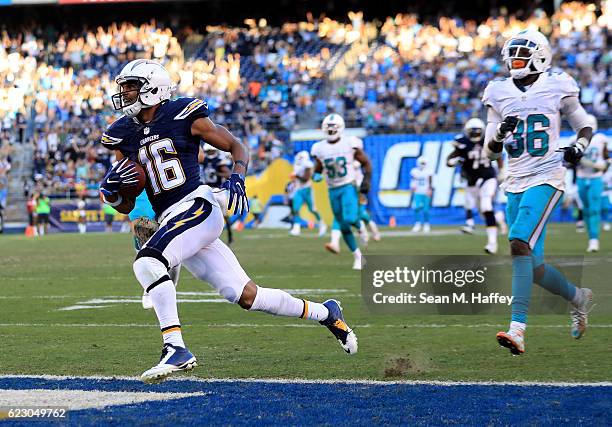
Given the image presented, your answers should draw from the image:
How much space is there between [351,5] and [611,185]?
10.8 m

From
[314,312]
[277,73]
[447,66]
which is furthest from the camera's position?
[277,73]

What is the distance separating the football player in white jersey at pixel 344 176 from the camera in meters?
12.5

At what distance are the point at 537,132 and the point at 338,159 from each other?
623 centimetres

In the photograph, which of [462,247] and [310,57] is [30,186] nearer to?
[310,57]

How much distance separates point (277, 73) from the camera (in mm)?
29922

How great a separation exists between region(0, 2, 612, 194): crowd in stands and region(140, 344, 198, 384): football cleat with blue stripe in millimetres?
21646

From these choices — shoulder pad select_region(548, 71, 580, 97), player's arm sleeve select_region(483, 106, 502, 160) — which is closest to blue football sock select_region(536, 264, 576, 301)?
player's arm sleeve select_region(483, 106, 502, 160)

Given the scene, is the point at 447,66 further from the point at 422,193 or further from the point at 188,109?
the point at 188,109

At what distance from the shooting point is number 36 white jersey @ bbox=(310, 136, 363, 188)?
1259 centimetres

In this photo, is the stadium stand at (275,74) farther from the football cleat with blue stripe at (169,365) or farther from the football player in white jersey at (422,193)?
the football cleat with blue stripe at (169,365)

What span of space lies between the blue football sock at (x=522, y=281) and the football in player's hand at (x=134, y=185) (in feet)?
7.51

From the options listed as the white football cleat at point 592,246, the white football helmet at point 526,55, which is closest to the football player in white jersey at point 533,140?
the white football helmet at point 526,55

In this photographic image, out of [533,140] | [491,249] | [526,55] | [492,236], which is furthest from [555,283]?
[492,236]

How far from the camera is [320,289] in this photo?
9875 millimetres
